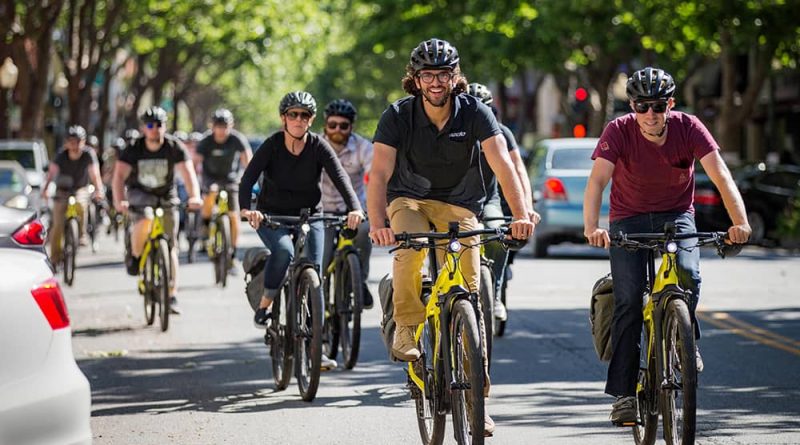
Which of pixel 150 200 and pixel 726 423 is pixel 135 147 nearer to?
pixel 150 200

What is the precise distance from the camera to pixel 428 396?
752cm

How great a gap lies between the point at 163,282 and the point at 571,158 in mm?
9962

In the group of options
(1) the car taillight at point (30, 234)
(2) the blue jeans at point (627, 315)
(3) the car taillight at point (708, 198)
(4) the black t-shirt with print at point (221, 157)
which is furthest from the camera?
(3) the car taillight at point (708, 198)

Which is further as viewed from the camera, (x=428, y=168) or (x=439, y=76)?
(x=428, y=168)

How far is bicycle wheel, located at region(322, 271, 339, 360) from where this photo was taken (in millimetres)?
11133

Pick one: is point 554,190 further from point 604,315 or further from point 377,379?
point 604,315

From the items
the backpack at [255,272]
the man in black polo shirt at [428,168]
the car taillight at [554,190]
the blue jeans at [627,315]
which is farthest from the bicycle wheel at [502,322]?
the car taillight at [554,190]

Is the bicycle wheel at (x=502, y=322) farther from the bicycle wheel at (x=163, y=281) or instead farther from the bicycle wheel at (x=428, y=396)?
the bicycle wheel at (x=428, y=396)

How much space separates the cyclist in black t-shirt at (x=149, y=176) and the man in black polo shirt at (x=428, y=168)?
6438 millimetres

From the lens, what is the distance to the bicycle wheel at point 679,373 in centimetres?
687

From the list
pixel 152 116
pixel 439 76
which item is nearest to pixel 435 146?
pixel 439 76

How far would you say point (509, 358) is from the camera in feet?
38.4

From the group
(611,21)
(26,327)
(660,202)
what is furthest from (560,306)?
(611,21)

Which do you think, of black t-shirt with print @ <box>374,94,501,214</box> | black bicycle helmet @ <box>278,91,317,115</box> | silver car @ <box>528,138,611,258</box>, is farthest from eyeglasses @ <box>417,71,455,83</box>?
silver car @ <box>528,138,611,258</box>
